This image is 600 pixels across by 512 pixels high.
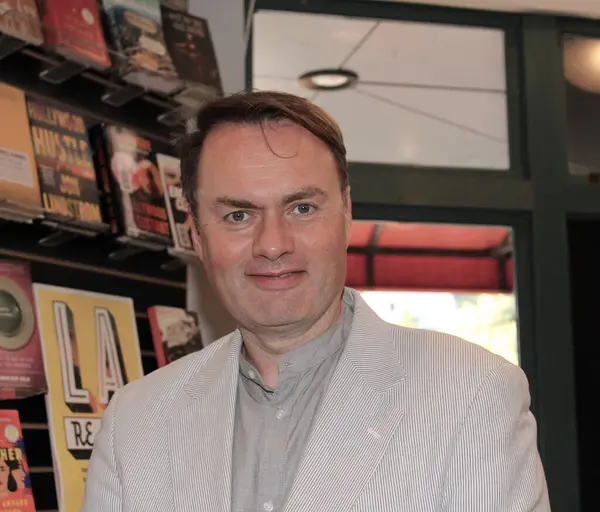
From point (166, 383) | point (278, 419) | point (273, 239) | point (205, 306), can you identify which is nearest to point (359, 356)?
point (278, 419)

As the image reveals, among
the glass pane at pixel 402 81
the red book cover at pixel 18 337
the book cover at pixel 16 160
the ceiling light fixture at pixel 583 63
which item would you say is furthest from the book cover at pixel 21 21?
the ceiling light fixture at pixel 583 63

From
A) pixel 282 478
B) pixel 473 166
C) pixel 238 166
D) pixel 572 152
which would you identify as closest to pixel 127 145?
pixel 238 166

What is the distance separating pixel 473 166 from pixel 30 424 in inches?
97.5

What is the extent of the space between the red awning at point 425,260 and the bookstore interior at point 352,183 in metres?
0.02

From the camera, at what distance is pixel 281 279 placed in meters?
1.83

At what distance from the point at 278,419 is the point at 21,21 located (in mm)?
1267

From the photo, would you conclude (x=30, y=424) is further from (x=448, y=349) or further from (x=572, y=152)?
(x=572, y=152)

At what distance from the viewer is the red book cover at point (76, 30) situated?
2.60 m

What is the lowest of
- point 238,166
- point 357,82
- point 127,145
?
point 238,166

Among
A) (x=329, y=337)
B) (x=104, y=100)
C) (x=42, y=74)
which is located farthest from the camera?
(x=104, y=100)

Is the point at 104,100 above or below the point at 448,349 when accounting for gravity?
above

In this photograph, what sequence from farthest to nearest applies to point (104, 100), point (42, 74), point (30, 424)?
point (104, 100) < point (42, 74) < point (30, 424)

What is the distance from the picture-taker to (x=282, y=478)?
1.81 m

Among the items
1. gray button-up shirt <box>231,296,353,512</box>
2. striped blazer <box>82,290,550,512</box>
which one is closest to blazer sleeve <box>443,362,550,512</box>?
striped blazer <box>82,290,550,512</box>
